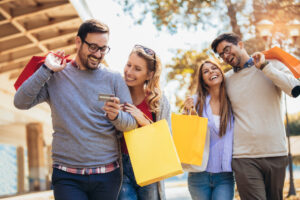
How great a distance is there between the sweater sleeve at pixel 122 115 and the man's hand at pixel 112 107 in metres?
0.04

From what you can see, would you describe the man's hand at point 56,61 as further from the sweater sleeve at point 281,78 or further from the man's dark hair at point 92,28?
the sweater sleeve at point 281,78

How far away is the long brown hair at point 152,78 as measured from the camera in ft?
9.49

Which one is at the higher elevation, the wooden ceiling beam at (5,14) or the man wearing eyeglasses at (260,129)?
the wooden ceiling beam at (5,14)

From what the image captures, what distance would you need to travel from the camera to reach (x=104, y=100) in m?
2.22

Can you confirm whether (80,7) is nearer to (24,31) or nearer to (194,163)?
(24,31)

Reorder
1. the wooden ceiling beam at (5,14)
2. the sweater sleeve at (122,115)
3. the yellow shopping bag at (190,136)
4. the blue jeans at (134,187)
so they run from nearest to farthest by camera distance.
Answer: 1. the sweater sleeve at (122,115)
2. the blue jeans at (134,187)
3. the yellow shopping bag at (190,136)
4. the wooden ceiling beam at (5,14)

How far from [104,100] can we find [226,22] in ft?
26.6

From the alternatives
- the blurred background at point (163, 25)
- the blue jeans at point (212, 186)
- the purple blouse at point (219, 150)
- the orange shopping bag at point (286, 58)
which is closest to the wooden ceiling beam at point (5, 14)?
the blurred background at point (163, 25)

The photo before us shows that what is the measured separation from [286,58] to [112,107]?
1.90 metres

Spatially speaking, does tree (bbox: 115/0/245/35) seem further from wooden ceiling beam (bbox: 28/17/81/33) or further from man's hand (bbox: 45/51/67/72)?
man's hand (bbox: 45/51/67/72)

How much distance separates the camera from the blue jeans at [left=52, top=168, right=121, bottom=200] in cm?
217

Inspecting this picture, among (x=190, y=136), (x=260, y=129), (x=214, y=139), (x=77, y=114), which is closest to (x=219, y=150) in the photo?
(x=214, y=139)

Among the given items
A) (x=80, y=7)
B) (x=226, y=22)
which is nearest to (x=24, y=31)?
(x=80, y=7)

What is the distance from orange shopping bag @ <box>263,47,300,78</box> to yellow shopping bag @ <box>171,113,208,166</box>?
0.90 meters
